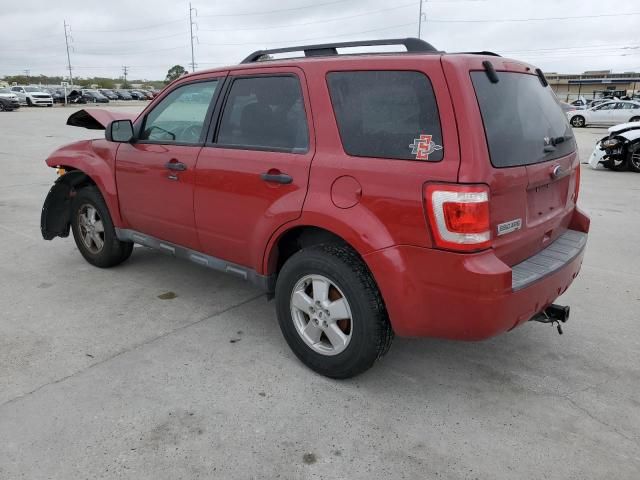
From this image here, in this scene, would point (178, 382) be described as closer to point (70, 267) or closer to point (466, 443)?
point (466, 443)

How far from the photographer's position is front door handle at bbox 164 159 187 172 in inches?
145

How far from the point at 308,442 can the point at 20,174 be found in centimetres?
1005

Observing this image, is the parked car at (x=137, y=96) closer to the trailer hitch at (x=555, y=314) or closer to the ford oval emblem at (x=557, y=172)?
the ford oval emblem at (x=557, y=172)

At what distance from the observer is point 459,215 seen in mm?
2416

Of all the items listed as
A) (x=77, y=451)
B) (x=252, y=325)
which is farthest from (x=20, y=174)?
(x=77, y=451)

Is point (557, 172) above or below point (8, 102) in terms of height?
below

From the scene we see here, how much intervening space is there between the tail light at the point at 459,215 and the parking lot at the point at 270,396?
0.99 meters

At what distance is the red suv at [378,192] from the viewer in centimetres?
247

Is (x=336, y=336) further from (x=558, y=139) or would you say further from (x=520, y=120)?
(x=558, y=139)

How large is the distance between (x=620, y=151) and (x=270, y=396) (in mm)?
11488

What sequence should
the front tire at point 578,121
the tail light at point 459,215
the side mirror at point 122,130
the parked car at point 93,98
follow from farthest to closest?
the parked car at point 93,98 < the front tire at point 578,121 < the side mirror at point 122,130 < the tail light at point 459,215

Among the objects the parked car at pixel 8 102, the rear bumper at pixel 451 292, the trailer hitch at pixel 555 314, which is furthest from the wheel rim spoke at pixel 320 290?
the parked car at pixel 8 102

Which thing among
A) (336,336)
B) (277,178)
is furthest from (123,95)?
(336,336)

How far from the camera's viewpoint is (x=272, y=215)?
3.10 metres
